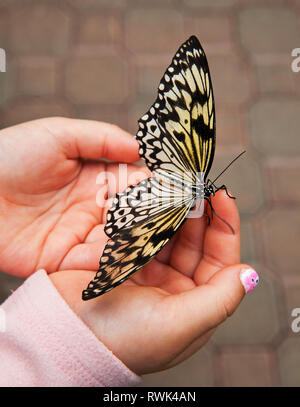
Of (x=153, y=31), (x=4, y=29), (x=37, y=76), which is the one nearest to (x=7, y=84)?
(x=37, y=76)

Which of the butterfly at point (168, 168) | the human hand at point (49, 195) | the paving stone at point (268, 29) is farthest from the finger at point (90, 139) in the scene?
the paving stone at point (268, 29)

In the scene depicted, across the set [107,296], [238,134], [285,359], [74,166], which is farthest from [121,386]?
[238,134]

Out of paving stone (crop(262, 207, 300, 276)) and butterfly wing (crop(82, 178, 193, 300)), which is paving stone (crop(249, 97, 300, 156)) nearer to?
paving stone (crop(262, 207, 300, 276))

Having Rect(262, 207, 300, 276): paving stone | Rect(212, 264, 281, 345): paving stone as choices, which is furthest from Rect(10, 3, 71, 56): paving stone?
Rect(212, 264, 281, 345): paving stone

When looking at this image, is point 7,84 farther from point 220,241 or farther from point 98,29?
point 220,241
